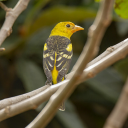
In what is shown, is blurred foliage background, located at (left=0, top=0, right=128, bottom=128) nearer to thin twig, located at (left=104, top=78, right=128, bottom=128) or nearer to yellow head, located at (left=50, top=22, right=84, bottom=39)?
yellow head, located at (left=50, top=22, right=84, bottom=39)

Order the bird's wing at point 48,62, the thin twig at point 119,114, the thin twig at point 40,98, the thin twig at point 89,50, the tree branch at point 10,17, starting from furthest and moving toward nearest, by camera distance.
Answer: the bird's wing at point 48,62, the tree branch at point 10,17, the thin twig at point 40,98, the thin twig at point 89,50, the thin twig at point 119,114

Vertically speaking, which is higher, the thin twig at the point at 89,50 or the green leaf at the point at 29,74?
the thin twig at the point at 89,50

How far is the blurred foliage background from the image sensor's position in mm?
4133

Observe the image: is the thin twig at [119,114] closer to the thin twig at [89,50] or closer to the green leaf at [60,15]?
the thin twig at [89,50]

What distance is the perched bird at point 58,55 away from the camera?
2.44 m

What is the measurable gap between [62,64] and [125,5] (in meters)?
0.76

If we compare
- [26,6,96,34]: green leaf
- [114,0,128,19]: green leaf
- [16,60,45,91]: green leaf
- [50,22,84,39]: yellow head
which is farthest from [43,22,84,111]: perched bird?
[16,60,45,91]: green leaf

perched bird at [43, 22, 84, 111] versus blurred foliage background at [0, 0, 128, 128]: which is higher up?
perched bird at [43, 22, 84, 111]

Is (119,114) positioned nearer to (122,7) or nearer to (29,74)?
(122,7)

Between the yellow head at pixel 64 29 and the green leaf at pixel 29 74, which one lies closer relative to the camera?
the yellow head at pixel 64 29

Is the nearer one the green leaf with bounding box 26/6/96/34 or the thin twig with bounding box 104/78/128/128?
the thin twig with bounding box 104/78/128/128

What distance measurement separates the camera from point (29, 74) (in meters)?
4.45

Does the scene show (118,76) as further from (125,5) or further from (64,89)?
(64,89)

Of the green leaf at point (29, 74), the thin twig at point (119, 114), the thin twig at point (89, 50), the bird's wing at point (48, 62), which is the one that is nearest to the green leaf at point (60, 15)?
the green leaf at point (29, 74)
